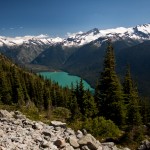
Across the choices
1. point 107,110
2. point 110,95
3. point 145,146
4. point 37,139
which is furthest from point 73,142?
point 110,95

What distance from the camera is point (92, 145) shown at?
55.1 feet

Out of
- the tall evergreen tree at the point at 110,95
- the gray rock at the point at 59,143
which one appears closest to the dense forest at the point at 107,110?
the tall evergreen tree at the point at 110,95

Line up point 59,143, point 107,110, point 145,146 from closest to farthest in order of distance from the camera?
point 59,143
point 145,146
point 107,110

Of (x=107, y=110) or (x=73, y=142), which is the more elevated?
(x=73, y=142)

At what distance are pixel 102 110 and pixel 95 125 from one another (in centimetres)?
2000

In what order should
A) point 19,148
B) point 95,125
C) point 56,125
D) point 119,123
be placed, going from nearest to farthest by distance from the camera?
point 19,148 → point 56,125 → point 95,125 → point 119,123

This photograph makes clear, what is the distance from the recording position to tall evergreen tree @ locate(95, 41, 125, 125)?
140 feet

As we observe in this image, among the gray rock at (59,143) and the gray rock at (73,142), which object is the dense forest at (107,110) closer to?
the gray rock at (73,142)

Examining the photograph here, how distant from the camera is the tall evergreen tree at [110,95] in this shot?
4275cm

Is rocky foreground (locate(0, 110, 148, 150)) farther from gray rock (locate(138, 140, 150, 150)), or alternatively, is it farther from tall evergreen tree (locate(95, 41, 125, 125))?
tall evergreen tree (locate(95, 41, 125, 125))

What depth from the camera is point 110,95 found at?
1743 inches

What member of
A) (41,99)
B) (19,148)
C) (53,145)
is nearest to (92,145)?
(53,145)

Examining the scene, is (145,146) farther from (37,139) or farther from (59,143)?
(37,139)

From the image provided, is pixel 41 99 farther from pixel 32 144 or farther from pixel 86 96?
pixel 32 144
